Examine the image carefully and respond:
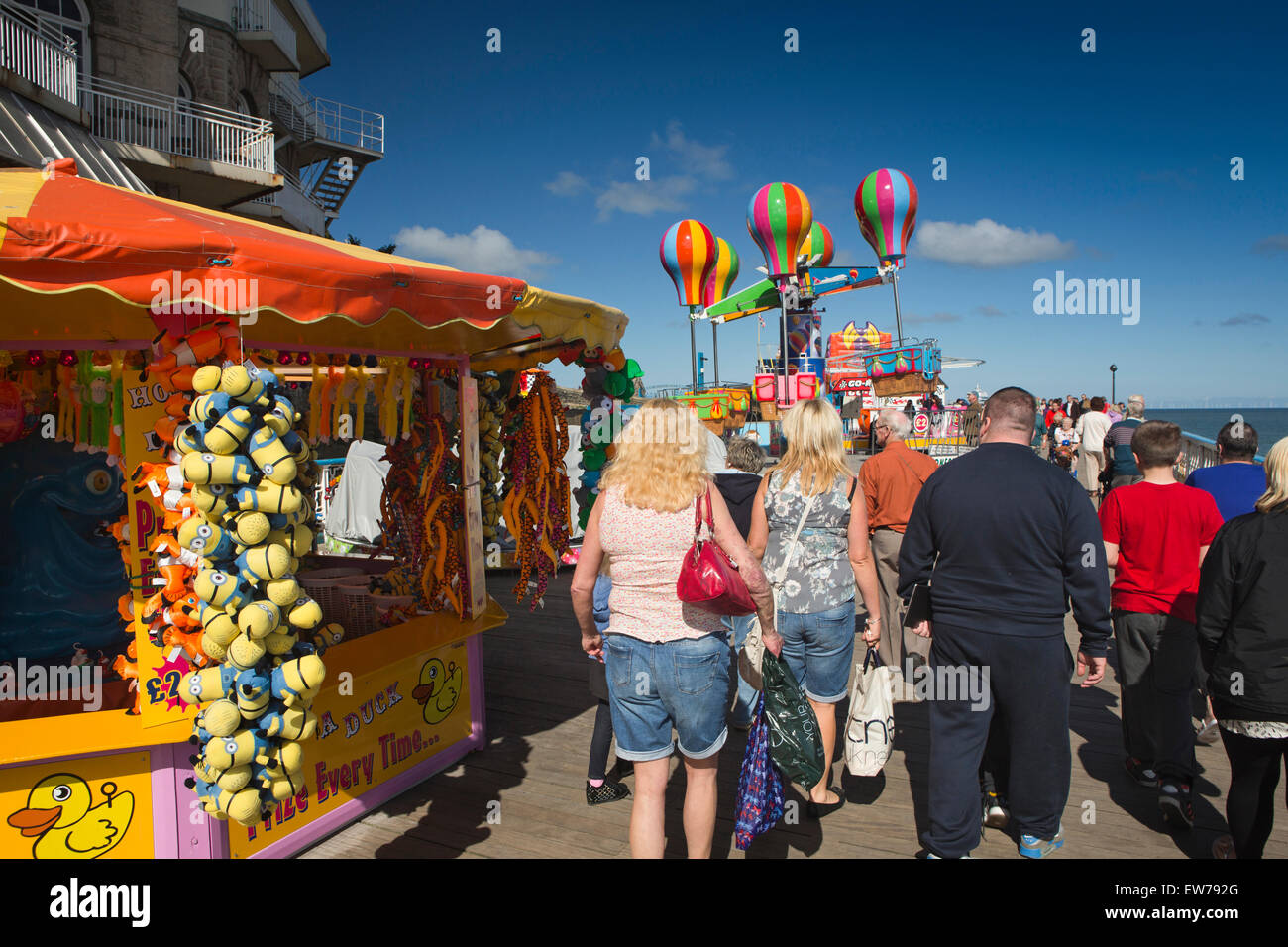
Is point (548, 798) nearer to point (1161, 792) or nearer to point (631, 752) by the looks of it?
point (631, 752)

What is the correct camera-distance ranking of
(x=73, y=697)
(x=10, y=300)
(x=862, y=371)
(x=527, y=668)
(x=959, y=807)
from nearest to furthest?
1. (x=959, y=807)
2. (x=10, y=300)
3. (x=73, y=697)
4. (x=527, y=668)
5. (x=862, y=371)

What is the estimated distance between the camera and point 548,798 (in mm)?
3949

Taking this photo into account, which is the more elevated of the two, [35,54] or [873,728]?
[35,54]

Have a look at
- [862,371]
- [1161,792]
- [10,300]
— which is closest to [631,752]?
[1161,792]

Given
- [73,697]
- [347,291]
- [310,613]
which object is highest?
[347,291]

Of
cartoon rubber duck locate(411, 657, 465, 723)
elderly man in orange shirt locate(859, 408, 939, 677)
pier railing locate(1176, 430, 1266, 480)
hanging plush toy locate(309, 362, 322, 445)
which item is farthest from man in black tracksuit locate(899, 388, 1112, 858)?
pier railing locate(1176, 430, 1266, 480)

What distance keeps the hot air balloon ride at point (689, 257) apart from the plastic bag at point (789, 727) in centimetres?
2262

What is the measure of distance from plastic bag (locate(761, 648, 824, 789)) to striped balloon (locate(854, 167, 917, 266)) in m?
20.3

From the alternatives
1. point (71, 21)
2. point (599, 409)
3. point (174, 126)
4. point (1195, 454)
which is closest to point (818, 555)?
point (599, 409)

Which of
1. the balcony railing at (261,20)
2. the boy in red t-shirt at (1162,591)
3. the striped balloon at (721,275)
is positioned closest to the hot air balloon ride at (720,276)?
the striped balloon at (721,275)

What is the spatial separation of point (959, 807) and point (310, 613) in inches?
101

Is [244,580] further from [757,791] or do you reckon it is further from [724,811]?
[724,811]

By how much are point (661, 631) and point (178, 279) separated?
6.79 feet

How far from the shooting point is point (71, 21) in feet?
41.0
